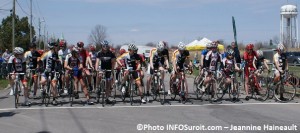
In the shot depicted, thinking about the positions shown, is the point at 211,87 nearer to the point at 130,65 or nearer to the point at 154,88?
the point at 154,88

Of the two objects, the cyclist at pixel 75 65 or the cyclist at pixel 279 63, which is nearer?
the cyclist at pixel 75 65

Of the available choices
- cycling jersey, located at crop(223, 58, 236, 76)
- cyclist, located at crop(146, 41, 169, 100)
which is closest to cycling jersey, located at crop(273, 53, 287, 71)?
cycling jersey, located at crop(223, 58, 236, 76)

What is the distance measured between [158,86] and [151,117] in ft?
10.4

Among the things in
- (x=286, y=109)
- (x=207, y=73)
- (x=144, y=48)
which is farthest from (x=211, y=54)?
(x=144, y=48)

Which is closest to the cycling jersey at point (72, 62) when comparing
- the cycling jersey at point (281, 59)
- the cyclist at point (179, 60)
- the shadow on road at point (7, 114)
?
the shadow on road at point (7, 114)

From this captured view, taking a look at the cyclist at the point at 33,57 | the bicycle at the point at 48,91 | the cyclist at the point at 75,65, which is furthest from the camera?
the cyclist at the point at 33,57

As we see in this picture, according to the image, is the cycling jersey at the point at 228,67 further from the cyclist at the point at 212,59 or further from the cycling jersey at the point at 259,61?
the cycling jersey at the point at 259,61

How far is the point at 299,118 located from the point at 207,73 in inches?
156

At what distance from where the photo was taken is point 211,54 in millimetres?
13703

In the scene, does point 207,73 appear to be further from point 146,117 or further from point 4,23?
point 4,23

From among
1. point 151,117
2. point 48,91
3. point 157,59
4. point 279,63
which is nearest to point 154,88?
point 157,59

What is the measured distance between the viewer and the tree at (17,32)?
58.2 meters

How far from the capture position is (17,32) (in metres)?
61.8

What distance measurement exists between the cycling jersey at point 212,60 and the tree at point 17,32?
161 ft
